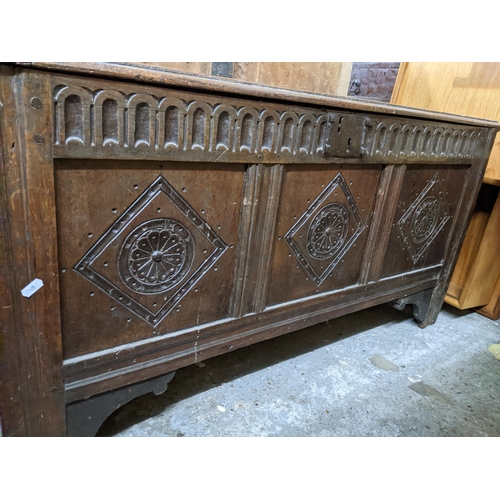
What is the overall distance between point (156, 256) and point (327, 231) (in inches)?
25.9

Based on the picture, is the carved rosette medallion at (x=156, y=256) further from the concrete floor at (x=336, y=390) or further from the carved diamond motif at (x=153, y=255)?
the concrete floor at (x=336, y=390)

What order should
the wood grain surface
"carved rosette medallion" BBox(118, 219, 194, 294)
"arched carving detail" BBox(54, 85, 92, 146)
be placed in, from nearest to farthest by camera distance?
1. "arched carving detail" BBox(54, 85, 92, 146)
2. "carved rosette medallion" BBox(118, 219, 194, 294)
3. the wood grain surface

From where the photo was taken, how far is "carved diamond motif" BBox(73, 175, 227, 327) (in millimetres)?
1021

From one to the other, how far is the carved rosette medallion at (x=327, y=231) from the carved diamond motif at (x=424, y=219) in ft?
1.18

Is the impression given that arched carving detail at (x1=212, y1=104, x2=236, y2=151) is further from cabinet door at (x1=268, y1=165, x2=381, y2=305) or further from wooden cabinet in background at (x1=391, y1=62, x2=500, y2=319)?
wooden cabinet in background at (x1=391, y1=62, x2=500, y2=319)

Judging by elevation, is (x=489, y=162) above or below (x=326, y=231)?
above

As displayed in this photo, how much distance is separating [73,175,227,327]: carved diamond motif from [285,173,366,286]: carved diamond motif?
314 millimetres

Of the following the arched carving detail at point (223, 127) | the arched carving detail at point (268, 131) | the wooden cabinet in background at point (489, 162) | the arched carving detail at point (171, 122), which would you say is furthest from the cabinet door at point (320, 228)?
the wooden cabinet in background at point (489, 162)

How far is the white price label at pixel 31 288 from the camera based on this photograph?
3.00 ft

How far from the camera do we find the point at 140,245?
107 centimetres

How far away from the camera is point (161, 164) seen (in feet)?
3.34

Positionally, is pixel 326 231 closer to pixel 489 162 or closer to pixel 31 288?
pixel 31 288

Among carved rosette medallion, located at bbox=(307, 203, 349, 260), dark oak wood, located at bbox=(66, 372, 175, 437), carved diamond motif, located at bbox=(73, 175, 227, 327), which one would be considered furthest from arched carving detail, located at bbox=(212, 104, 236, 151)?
dark oak wood, located at bbox=(66, 372, 175, 437)

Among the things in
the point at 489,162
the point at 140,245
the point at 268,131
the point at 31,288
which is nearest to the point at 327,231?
the point at 268,131
